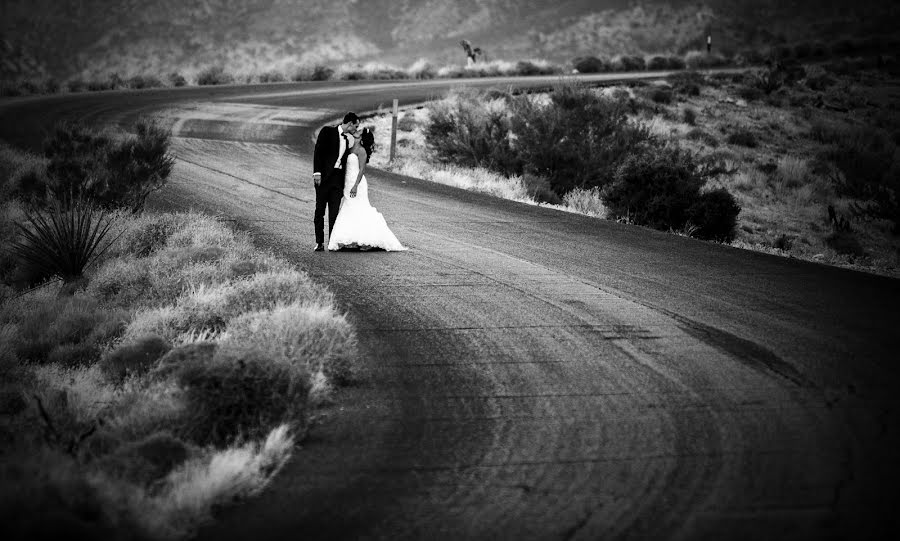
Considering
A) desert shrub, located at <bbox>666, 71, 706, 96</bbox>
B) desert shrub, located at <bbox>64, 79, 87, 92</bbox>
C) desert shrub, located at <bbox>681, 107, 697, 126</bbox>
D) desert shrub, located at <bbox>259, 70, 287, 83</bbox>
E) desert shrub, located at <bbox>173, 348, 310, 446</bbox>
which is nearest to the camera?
desert shrub, located at <bbox>173, 348, 310, 446</bbox>

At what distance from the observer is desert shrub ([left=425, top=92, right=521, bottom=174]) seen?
2473 centimetres

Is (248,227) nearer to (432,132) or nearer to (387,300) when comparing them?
(387,300)

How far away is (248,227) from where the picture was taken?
14336 mm

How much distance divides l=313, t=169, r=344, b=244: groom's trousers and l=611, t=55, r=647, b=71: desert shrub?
43698mm

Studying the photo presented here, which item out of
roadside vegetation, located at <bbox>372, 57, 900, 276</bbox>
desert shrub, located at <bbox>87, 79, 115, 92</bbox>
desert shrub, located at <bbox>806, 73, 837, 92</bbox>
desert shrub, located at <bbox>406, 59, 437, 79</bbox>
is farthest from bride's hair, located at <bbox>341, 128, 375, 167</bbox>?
desert shrub, located at <bbox>806, 73, 837, 92</bbox>

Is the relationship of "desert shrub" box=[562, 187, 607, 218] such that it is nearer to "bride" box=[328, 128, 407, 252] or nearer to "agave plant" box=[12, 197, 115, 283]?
"bride" box=[328, 128, 407, 252]

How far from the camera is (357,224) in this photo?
12.9 m

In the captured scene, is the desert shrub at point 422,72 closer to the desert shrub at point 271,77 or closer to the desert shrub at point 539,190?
the desert shrub at point 271,77

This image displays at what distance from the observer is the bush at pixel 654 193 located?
18812 millimetres

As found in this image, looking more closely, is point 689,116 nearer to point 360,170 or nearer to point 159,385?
point 360,170

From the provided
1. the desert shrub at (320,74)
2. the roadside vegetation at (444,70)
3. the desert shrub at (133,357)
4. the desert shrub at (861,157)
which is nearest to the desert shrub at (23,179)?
the desert shrub at (133,357)

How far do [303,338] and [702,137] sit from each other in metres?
27.7

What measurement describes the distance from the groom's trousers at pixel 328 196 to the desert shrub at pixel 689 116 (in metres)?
25.0

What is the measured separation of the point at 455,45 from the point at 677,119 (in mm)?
58444
